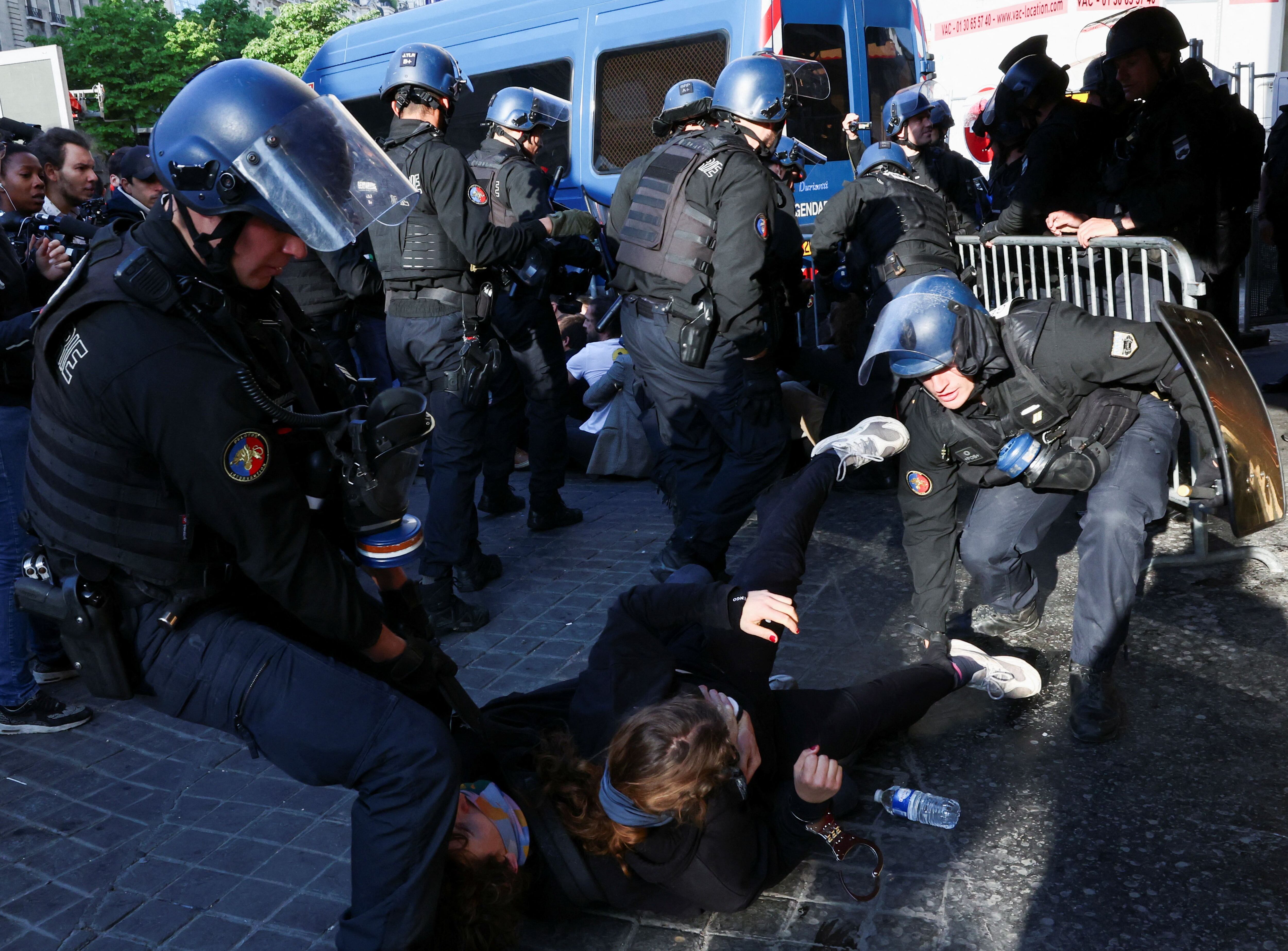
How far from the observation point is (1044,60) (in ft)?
19.5

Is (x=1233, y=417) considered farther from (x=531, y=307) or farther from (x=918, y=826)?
(x=531, y=307)

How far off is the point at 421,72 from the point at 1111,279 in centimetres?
318

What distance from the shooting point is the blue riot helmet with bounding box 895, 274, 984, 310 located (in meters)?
3.29

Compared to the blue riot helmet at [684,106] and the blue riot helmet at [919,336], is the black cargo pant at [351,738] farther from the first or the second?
the blue riot helmet at [684,106]

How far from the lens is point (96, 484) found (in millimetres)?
2020

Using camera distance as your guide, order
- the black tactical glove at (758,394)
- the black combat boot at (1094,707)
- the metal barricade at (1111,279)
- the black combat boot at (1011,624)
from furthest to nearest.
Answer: the black tactical glove at (758,394)
the metal barricade at (1111,279)
the black combat boot at (1011,624)
the black combat boot at (1094,707)

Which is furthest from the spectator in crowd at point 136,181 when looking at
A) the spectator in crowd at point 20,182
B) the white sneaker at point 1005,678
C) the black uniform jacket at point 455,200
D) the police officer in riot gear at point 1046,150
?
the police officer in riot gear at point 1046,150

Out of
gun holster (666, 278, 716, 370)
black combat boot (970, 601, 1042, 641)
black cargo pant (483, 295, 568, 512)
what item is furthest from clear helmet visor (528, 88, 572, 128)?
black combat boot (970, 601, 1042, 641)

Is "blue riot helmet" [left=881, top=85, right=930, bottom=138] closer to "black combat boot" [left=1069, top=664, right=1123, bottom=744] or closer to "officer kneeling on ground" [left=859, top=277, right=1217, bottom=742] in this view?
"officer kneeling on ground" [left=859, top=277, right=1217, bottom=742]

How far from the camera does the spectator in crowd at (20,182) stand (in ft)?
13.6

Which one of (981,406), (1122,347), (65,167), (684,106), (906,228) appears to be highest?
(684,106)

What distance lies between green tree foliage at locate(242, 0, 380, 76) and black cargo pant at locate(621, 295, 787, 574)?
31745mm

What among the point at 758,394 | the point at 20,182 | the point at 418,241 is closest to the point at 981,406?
the point at 758,394

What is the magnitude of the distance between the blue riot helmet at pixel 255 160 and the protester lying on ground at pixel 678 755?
1.27 meters
